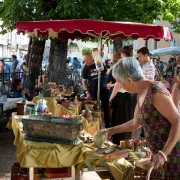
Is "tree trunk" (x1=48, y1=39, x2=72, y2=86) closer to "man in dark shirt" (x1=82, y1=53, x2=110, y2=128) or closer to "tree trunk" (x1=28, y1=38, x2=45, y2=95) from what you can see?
"tree trunk" (x1=28, y1=38, x2=45, y2=95)

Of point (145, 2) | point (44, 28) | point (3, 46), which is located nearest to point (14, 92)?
point (44, 28)

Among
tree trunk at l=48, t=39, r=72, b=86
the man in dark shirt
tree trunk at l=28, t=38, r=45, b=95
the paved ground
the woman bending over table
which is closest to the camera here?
the woman bending over table

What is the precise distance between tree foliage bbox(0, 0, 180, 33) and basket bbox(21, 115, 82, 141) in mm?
7431

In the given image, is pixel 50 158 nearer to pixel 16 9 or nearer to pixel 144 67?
pixel 144 67

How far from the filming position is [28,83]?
1120cm

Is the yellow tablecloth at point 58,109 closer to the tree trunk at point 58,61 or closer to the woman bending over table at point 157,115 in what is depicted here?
the woman bending over table at point 157,115

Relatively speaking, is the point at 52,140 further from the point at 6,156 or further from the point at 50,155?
the point at 6,156

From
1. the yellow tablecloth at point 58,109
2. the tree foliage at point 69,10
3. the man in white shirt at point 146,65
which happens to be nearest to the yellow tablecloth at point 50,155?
the yellow tablecloth at point 58,109

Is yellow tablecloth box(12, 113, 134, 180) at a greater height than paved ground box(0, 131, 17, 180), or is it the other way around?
yellow tablecloth box(12, 113, 134, 180)

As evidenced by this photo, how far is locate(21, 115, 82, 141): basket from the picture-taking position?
334cm

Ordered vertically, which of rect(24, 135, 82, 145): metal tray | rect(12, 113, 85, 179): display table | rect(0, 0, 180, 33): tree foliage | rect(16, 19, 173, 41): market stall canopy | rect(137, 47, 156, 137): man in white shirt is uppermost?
rect(0, 0, 180, 33): tree foliage

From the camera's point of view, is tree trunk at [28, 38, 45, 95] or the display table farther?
tree trunk at [28, 38, 45, 95]

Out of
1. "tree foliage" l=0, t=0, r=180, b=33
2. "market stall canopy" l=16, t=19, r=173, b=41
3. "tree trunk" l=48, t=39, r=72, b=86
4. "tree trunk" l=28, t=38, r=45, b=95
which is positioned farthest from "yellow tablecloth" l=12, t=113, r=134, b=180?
"tree trunk" l=28, t=38, r=45, b=95

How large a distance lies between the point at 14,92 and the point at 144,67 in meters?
4.39
